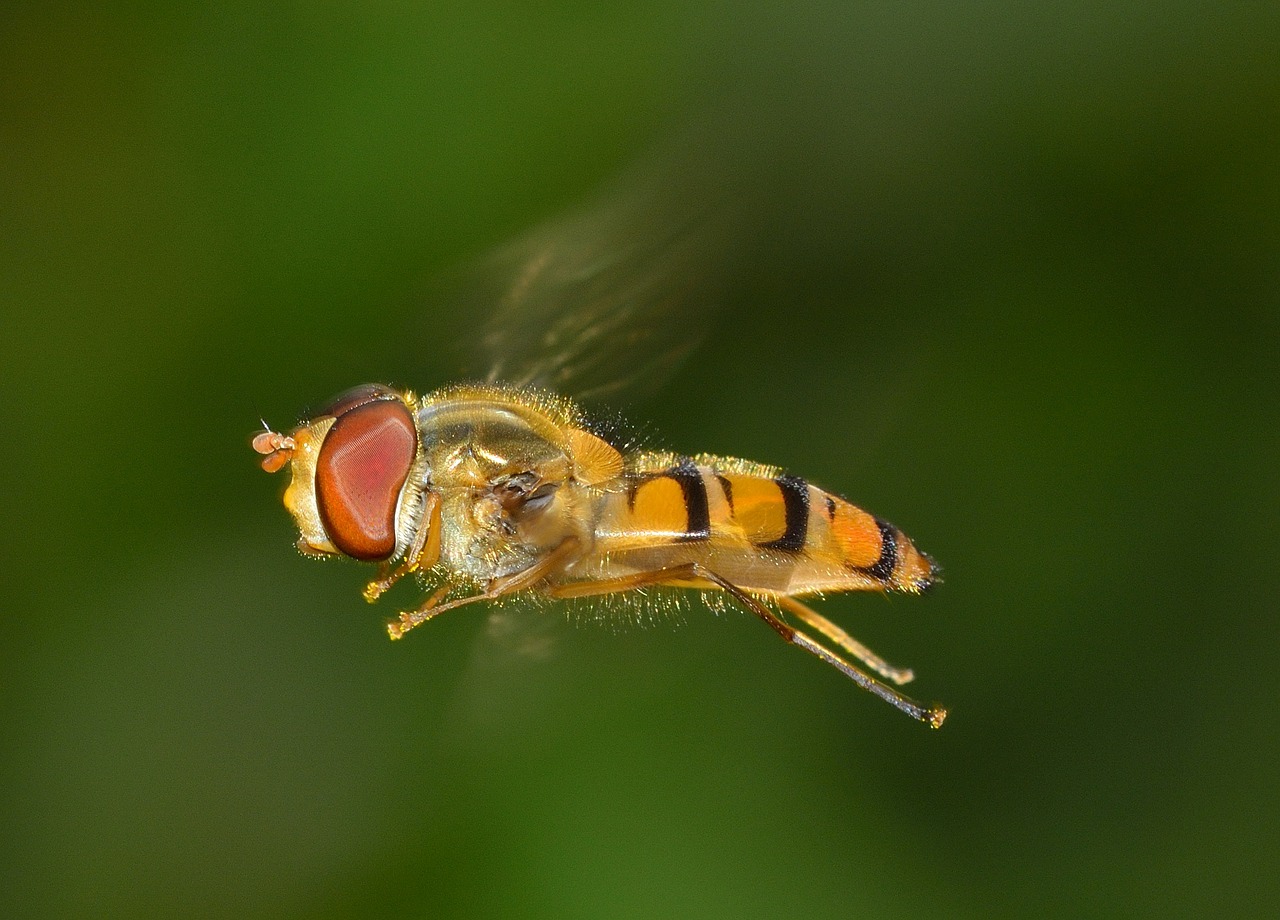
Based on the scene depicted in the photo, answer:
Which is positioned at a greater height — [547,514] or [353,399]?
[353,399]

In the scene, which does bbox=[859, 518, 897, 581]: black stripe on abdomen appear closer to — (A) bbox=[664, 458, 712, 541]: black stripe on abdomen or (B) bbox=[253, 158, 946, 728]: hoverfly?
(B) bbox=[253, 158, 946, 728]: hoverfly

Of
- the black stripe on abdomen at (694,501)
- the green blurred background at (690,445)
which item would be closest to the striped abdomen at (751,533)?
the black stripe on abdomen at (694,501)

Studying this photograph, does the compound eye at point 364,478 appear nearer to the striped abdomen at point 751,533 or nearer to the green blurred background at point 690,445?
the striped abdomen at point 751,533

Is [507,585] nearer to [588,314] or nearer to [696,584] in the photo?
[696,584]

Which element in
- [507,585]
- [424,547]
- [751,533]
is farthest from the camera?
[751,533]

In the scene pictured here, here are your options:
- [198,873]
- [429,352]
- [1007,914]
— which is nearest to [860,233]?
[429,352]

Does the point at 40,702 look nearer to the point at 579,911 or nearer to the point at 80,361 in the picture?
the point at 80,361

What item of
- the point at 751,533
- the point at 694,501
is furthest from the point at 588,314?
the point at 751,533
